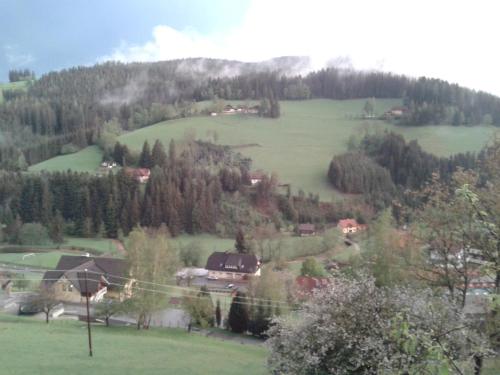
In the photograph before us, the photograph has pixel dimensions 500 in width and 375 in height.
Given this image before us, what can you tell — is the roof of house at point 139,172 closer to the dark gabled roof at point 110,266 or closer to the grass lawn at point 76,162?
the grass lawn at point 76,162

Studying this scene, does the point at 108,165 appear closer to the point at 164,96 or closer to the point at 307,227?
the point at 307,227

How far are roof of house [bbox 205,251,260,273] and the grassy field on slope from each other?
28.0 m

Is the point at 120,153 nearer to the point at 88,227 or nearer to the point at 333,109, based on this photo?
the point at 88,227

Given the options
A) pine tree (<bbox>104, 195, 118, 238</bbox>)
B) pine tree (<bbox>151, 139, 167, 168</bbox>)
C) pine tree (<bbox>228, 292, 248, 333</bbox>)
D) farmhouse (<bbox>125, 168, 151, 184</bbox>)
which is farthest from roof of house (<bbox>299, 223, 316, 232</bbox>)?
pine tree (<bbox>228, 292, 248, 333</bbox>)

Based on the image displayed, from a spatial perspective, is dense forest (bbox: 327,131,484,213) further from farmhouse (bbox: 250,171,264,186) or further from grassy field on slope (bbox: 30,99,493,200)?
farmhouse (bbox: 250,171,264,186)

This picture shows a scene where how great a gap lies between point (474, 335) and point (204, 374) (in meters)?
9.37

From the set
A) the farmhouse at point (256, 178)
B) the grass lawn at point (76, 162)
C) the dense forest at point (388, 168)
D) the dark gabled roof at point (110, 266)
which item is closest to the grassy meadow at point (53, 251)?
the dark gabled roof at point (110, 266)

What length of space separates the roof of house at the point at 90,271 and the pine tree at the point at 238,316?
10.3m

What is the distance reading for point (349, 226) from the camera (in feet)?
195

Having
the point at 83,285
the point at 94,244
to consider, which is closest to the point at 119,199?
the point at 94,244

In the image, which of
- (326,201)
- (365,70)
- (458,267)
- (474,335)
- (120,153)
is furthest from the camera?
(365,70)

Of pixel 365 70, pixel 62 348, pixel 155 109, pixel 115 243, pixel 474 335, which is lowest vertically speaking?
pixel 115 243

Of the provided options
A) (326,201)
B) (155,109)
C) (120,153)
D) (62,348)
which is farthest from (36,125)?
(62,348)

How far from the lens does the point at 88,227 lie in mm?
61375
